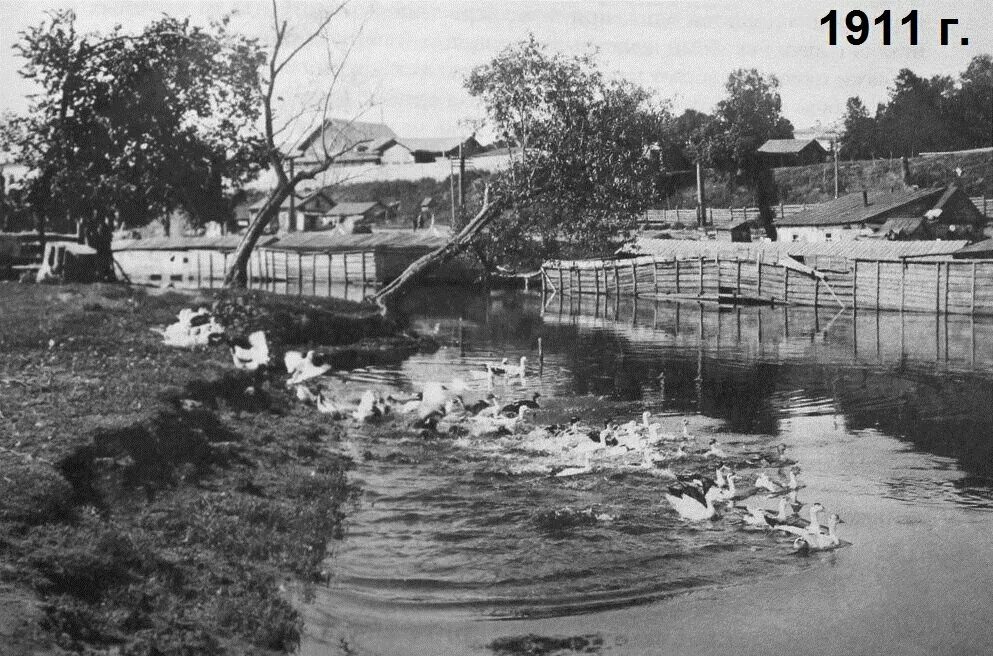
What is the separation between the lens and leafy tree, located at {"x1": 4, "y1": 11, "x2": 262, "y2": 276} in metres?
31.5

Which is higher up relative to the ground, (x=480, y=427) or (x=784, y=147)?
(x=784, y=147)

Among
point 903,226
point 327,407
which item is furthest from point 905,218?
point 327,407

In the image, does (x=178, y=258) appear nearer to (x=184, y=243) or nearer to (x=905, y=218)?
(x=184, y=243)

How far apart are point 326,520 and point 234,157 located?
79.5ft

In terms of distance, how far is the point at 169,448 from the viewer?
1260 centimetres

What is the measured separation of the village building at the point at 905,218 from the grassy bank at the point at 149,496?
163ft

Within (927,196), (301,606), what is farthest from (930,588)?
(927,196)

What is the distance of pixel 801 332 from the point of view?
3919cm

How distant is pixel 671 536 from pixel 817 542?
1682 mm

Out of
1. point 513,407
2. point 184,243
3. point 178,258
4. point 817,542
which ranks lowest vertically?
point 817,542

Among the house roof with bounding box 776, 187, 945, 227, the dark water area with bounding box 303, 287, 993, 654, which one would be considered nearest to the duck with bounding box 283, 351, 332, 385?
the dark water area with bounding box 303, 287, 993, 654

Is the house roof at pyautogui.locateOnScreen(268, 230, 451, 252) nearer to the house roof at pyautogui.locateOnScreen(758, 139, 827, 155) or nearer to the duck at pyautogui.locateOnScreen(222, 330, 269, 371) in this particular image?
the house roof at pyautogui.locateOnScreen(758, 139, 827, 155)

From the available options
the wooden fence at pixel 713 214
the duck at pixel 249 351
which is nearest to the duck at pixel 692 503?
the duck at pixel 249 351

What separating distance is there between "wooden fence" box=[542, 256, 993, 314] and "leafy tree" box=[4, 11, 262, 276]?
27960 mm
